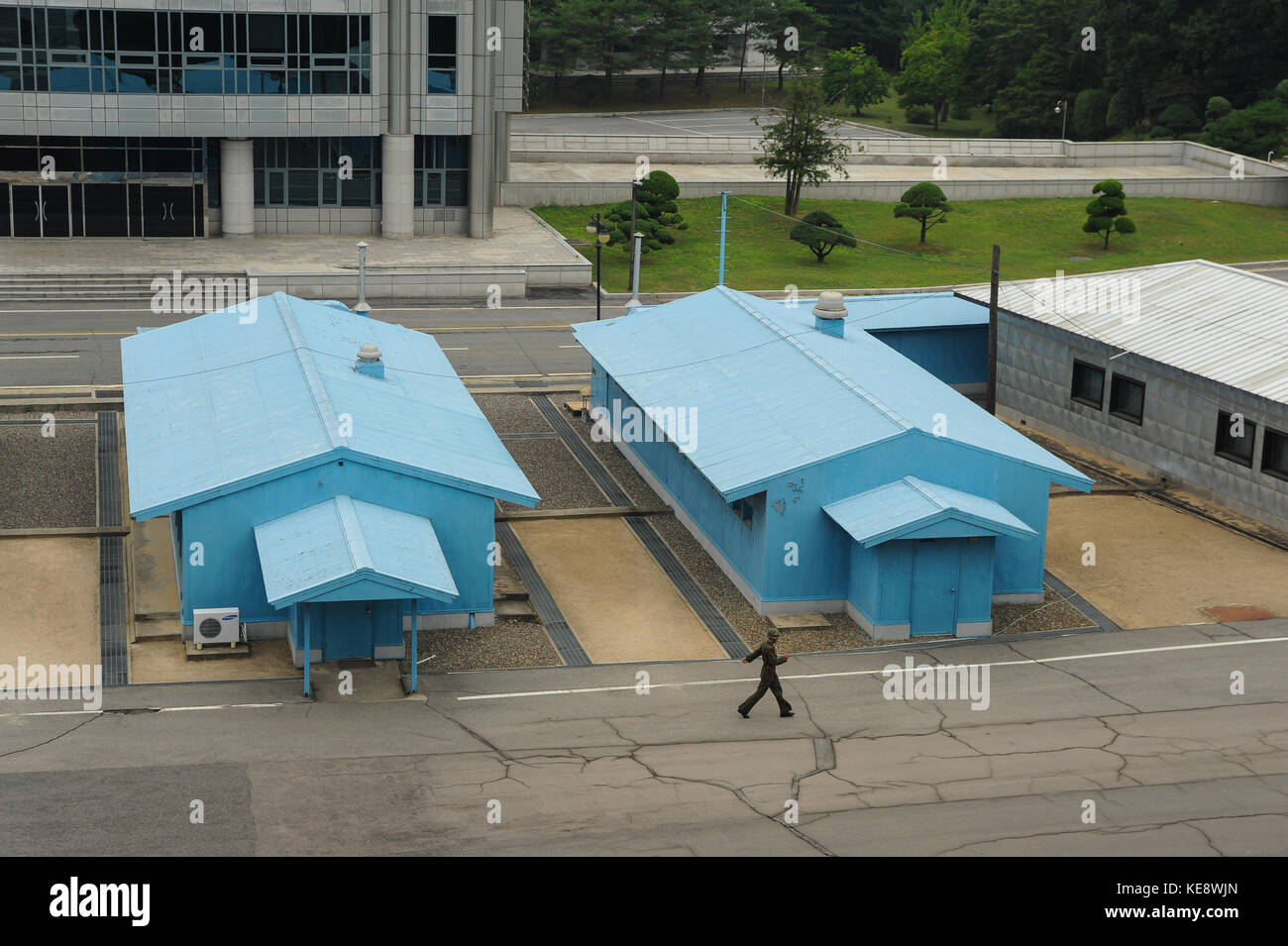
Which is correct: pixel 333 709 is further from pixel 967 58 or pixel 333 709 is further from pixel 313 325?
pixel 967 58

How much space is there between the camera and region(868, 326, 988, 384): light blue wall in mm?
49250

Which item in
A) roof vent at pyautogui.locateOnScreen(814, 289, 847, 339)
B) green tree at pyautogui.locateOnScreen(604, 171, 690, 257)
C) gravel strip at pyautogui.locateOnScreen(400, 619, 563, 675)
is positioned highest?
green tree at pyautogui.locateOnScreen(604, 171, 690, 257)

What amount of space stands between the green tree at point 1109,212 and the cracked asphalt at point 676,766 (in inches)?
1786

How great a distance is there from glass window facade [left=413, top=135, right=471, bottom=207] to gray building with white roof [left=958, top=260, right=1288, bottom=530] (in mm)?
27116

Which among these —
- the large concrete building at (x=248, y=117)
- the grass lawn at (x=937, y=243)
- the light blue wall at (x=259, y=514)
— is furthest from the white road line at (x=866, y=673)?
the large concrete building at (x=248, y=117)

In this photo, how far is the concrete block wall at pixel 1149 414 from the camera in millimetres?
39156

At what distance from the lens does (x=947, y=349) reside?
4981 cm

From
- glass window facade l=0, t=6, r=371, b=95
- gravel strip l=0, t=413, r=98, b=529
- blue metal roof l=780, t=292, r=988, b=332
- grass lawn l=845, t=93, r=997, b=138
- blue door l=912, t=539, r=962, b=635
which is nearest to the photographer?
blue door l=912, t=539, r=962, b=635

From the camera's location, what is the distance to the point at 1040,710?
2850 centimetres

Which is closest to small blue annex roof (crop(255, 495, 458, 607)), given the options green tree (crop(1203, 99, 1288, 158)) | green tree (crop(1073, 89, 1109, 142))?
green tree (crop(1203, 99, 1288, 158))

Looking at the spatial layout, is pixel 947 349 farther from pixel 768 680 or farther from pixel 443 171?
pixel 443 171

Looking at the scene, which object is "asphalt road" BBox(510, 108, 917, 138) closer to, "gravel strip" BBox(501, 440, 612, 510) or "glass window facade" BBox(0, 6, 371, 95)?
"glass window facade" BBox(0, 6, 371, 95)

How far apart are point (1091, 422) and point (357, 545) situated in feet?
80.7

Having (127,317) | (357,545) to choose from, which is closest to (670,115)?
(127,317)
